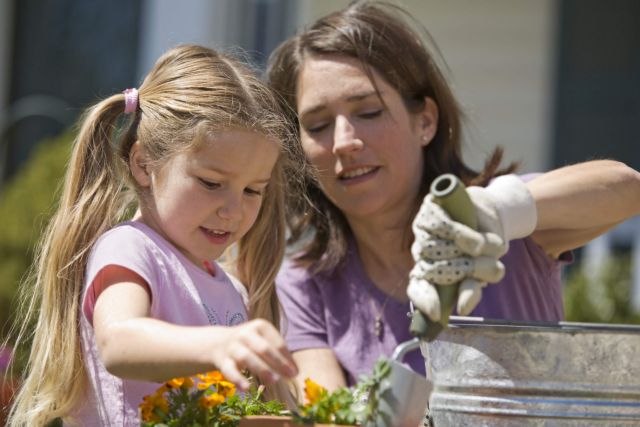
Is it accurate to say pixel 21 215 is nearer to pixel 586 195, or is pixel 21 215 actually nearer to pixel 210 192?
pixel 210 192

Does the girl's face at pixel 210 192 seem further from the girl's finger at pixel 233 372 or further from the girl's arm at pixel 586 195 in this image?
the girl's finger at pixel 233 372

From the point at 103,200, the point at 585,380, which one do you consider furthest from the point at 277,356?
the point at 103,200

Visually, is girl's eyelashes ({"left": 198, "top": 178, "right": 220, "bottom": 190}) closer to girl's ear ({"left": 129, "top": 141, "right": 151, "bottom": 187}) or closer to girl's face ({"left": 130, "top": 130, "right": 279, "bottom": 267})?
girl's face ({"left": 130, "top": 130, "right": 279, "bottom": 267})

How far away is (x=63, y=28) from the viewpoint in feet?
27.0

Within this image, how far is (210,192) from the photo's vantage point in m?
2.05

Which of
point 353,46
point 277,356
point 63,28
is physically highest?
point 353,46

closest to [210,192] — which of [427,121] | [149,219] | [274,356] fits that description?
[149,219]

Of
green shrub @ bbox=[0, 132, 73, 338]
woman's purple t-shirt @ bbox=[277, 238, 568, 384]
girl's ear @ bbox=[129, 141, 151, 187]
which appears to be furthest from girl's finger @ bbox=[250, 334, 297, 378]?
green shrub @ bbox=[0, 132, 73, 338]

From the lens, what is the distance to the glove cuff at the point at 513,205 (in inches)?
66.6

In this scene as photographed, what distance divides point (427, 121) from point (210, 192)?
1.06 meters

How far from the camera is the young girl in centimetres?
197

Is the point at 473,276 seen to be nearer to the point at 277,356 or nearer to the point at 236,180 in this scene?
the point at 277,356

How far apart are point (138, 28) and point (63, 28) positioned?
626mm

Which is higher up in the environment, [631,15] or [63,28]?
[631,15]
